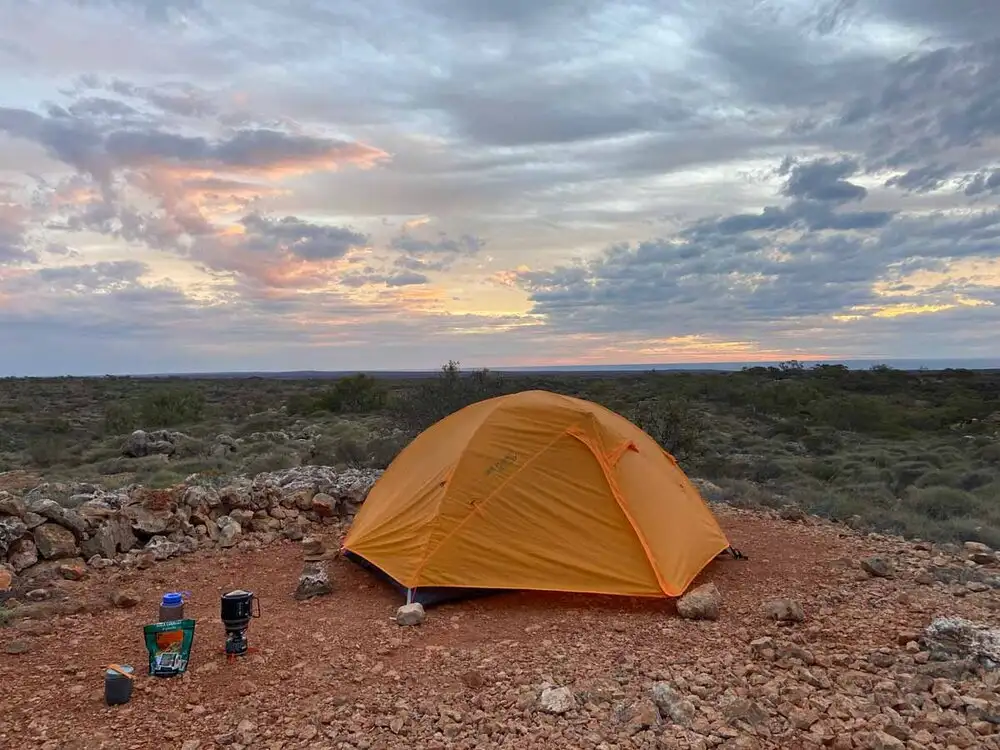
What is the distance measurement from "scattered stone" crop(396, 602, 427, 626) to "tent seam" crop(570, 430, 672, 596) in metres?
1.96

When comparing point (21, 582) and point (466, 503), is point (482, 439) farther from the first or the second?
point (21, 582)

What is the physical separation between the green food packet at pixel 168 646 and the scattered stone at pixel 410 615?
1.63 meters

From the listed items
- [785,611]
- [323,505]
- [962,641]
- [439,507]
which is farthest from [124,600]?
[962,641]

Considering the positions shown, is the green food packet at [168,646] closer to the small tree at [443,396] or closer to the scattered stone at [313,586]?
the scattered stone at [313,586]

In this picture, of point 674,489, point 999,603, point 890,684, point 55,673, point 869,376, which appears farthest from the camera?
point 869,376

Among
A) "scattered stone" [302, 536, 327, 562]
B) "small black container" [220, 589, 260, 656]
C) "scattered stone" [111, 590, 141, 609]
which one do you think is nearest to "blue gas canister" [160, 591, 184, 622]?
"small black container" [220, 589, 260, 656]

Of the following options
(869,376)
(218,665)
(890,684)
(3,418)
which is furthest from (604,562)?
(869,376)

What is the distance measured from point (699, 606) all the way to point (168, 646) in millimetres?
3962

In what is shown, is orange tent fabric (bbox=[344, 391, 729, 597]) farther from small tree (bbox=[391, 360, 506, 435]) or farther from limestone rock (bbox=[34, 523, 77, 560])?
small tree (bbox=[391, 360, 506, 435])

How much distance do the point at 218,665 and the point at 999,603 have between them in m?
6.26

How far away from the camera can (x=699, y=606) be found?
6.25m

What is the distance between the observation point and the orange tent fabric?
6812 millimetres

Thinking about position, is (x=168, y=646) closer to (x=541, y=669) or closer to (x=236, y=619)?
(x=236, y=619)

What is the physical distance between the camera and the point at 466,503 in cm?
710
